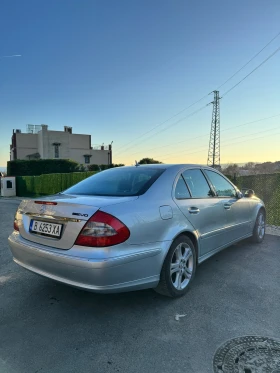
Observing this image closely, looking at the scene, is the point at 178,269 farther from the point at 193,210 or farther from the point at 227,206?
the point at 227,206

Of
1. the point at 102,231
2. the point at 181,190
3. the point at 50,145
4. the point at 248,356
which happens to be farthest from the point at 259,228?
the point at 50,145

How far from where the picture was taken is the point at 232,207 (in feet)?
13.5

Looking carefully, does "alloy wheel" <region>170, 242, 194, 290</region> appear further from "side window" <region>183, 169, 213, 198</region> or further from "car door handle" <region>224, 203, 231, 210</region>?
"car door handle" <region>224, 203, 231, 210</region>

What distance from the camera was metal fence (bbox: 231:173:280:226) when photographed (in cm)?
731

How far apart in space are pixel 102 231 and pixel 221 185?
8.50ft

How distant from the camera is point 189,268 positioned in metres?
3.12

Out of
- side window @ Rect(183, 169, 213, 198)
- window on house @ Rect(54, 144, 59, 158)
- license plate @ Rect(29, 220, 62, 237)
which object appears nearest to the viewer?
license plate @ Rect(29, 220, 62, 237)

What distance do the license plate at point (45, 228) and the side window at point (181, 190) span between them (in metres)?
1.40

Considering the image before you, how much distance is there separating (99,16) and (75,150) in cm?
4438

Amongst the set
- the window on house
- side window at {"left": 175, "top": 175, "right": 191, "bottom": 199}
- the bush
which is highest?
the window on house

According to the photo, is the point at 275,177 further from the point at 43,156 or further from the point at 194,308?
the point at 43,156

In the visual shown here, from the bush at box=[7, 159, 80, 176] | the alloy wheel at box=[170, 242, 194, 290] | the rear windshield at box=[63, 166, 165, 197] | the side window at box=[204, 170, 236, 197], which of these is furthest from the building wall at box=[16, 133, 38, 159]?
the alloy wheel at box=[170, 242, 194, 290]

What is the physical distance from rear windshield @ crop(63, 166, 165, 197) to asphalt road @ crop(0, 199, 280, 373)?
124 centimetres

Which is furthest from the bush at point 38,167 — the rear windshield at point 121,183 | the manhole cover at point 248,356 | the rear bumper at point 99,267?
the manhole cover at point 248,356
